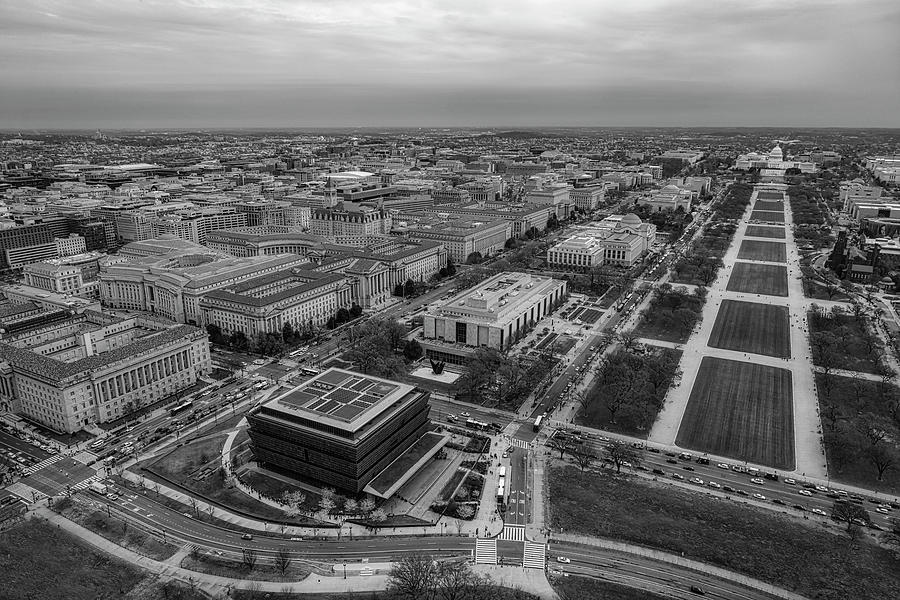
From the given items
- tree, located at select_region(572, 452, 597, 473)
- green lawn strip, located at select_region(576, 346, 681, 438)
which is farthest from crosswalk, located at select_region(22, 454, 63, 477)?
green lawn strip, located at select_region(576, 346, 681, 438)

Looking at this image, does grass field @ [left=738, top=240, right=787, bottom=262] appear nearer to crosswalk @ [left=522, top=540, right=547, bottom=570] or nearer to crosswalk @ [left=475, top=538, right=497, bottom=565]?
crosswalk @ [left=522, top=540, right=547, bottom=570]

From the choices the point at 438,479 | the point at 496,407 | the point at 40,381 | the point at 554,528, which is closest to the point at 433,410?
the point at 496,407

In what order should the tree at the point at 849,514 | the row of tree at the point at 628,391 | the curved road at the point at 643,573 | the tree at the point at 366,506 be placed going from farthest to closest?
the row of tree at the point at 628,391
the tree at the point at 366,506
the tree at the point at 849,514
the curved road at the point at 643,573

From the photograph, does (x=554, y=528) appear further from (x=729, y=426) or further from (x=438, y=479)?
(x=729, y=426)

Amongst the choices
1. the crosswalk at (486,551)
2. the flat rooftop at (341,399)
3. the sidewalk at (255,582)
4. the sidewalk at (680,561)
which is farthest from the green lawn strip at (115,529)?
the sidewalk at (680,561)

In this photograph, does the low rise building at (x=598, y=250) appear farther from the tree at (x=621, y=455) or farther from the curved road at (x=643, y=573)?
the curved road at (x=643, y=573)

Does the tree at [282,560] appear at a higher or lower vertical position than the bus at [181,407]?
lower

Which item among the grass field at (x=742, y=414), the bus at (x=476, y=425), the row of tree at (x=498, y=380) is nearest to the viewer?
the grass field at (x=742, y=414)

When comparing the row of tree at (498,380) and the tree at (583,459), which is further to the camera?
the row of tree at (498,380)

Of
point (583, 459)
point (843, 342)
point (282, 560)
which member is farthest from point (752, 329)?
point (282, 560)

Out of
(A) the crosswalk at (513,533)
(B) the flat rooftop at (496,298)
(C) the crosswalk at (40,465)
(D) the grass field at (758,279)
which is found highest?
(B) the flat rooftop at (496,298)
